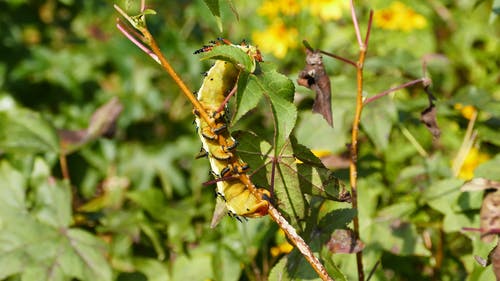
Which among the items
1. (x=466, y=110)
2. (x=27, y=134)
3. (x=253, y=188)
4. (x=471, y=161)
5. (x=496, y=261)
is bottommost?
(x=496, y=261)

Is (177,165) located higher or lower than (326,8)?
lower

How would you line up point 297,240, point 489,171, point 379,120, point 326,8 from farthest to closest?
1. point 326,8
2. point 379,120
3. point 489,171
4. point 297,240

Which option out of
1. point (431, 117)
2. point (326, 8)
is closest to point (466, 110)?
point (326, 8)

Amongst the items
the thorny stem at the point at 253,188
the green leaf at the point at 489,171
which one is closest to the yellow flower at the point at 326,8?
the green leaf at the point at 489,171

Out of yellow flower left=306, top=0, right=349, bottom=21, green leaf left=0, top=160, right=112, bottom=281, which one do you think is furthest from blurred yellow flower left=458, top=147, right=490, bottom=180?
green leaf left=0, top=160, right=112, bottom=281

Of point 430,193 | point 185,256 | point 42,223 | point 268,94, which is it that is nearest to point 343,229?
point 268,94

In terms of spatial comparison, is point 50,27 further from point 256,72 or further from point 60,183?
point 256,72

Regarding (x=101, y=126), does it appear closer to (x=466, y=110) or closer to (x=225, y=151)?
(x=225, y=151)
